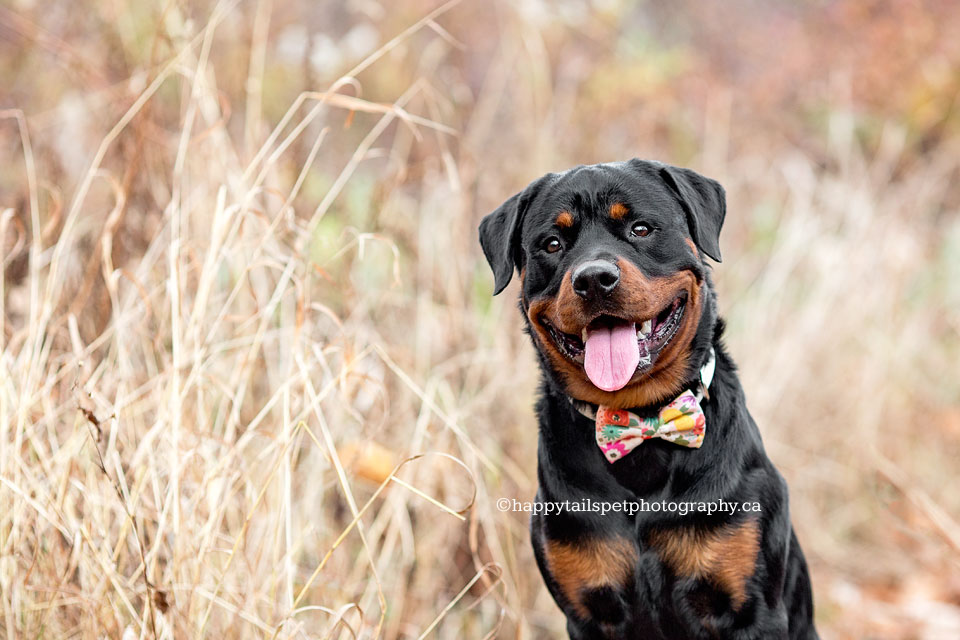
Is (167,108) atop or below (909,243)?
atop

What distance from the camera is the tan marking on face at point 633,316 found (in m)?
2.26

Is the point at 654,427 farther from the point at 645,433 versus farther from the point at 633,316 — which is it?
the point at 633,316

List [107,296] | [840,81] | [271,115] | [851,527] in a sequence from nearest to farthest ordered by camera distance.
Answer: [107,296], [851,527], [271,115], [840,81]

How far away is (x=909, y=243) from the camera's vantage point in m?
5.36

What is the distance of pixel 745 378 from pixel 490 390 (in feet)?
4.76

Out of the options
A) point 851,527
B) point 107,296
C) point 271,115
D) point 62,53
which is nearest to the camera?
point 107,296

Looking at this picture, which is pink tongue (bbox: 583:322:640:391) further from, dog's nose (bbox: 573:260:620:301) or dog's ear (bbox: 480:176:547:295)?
dog's ear (bbox: 480:176:547:295)

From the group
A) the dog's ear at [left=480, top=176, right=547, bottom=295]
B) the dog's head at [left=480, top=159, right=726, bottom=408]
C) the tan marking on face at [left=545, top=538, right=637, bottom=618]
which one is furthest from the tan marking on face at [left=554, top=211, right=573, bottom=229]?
the tan marking on face at [left=545, top=538, right=637, bottom=618]

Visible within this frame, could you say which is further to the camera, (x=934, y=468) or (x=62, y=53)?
(x=934, y=468)

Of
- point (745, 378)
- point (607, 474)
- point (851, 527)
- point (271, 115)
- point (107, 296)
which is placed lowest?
point (851, 527)

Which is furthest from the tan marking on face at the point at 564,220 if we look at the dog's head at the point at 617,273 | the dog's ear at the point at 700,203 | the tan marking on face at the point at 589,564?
the tan marking on face at the point at 589,564

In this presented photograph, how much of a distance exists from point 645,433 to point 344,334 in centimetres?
87

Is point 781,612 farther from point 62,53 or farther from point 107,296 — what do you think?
point 62,53

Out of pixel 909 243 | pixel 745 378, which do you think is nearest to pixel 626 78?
pixel 909 243
